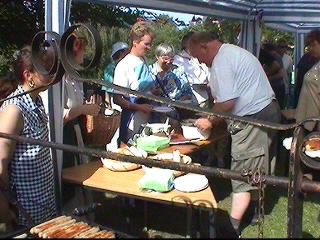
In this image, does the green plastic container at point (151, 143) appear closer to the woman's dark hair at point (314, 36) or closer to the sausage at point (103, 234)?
the sausage at point (103, 234)

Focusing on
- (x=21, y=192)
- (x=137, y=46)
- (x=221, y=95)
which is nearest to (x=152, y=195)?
(x=21, y=192)

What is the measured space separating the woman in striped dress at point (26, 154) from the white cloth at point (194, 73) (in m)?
2.59

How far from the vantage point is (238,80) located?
3080 millimetres

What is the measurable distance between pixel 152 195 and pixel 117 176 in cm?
42

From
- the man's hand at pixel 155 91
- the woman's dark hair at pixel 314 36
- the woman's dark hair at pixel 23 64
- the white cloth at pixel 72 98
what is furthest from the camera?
the woman's dark hair at pixel 314 36

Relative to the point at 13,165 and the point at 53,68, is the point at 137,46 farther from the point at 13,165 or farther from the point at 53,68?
the point at 53,68

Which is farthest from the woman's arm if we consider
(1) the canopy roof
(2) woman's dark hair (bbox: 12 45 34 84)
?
(1) the canopy roof

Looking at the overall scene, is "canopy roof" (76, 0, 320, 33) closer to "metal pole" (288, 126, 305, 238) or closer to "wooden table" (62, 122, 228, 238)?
"wooden table" (62, 122, 228, 238)

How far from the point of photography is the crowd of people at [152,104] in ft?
7.80

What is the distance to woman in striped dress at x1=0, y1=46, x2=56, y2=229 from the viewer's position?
2.28 metres

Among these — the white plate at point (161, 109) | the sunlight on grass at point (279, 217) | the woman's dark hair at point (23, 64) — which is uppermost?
the woman's dark hair at point (23, 64)

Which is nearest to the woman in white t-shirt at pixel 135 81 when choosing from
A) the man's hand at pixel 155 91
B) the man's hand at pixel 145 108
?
the man's hand at pixel 145 108

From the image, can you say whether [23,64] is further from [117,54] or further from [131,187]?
[117,54]

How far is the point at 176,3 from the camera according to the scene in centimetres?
477
